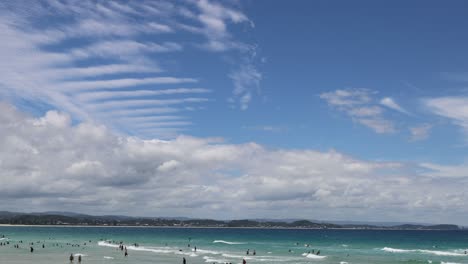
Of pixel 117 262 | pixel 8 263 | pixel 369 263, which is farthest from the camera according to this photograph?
pixel 369 263

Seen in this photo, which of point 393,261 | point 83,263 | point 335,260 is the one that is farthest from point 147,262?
point 393,261

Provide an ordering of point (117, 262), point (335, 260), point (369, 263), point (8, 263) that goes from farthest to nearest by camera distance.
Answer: point (335, 260)
point (369, 263)
point (117, 262)
point (8, 263)

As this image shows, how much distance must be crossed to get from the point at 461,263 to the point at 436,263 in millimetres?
4666

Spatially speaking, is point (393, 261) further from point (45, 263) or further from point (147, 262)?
point (45, 263)

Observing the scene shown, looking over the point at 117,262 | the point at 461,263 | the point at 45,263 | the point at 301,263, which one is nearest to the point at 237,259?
the point at 301,263

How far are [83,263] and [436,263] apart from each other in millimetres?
52304

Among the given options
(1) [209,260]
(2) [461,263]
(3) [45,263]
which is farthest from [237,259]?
(2) [461,263]

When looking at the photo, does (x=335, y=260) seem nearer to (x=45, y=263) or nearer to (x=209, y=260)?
(x=209, y=260)

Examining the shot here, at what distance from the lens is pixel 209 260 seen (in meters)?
78.8

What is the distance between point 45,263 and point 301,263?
116 ft

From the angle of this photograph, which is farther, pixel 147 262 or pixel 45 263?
pixel 147 262

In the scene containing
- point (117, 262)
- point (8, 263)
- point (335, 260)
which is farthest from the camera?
point (335, 260)

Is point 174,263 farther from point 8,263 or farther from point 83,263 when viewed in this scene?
point 8,263

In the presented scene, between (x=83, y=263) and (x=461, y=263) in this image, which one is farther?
(x=461, y=263)
